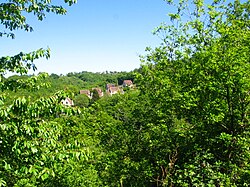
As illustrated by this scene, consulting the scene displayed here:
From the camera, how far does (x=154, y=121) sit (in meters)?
15.9

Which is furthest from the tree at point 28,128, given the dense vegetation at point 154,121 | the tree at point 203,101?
the tree at point 203,101

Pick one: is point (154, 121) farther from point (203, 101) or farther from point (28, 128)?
point (28, 128)

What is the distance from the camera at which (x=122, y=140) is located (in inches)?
671

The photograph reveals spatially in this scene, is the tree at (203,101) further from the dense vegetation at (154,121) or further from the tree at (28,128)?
the tree at (28,128)

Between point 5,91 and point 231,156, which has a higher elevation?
point 5,91

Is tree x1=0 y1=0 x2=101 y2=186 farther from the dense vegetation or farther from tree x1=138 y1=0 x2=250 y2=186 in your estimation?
tree x1=138 y1=0 x2=250 y2=186

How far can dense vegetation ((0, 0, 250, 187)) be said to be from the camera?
495cm

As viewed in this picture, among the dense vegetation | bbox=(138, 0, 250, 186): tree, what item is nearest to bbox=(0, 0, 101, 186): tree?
the dense vegetation

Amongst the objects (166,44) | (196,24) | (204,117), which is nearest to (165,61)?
(166,44)

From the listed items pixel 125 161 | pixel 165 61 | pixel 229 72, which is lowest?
pixel 125 161

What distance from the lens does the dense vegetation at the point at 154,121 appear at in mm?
4945

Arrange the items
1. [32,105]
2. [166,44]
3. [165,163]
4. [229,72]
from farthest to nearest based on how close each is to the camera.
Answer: [166,44], [165,163], [229,72], [32,105]

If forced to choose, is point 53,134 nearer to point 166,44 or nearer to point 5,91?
point 5,91

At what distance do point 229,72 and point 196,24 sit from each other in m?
5.51
